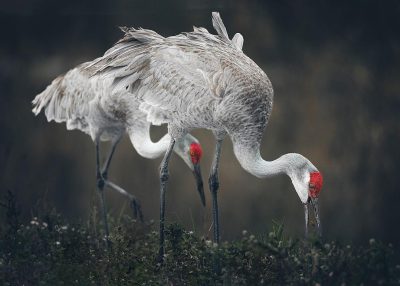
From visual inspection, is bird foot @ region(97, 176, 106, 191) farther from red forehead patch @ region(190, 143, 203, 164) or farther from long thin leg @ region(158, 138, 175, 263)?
long thin leg @ region(158, 138, 175, 263)

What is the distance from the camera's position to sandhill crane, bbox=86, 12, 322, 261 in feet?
21.1

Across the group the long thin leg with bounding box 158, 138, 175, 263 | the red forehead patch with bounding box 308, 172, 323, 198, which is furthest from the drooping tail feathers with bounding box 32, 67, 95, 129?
the red forehead patch with bounding box 308, 172, 323, 198

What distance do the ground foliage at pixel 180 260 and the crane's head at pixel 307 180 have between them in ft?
0.99

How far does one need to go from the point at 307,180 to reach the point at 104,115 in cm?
218

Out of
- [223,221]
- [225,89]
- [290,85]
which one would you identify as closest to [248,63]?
[225,89]

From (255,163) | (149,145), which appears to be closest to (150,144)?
(149,145)

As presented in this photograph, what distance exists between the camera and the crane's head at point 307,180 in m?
6.37

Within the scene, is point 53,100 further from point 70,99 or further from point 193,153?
point 193,153

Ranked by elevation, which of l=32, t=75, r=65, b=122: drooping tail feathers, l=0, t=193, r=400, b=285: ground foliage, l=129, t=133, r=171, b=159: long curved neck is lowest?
l=0, t=193, r=400, b=285: ground foliage

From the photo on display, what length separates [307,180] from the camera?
6414 mm

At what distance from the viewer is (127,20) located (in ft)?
30.3

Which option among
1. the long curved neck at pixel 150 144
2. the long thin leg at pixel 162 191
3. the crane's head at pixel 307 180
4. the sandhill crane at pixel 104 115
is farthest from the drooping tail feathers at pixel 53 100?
the crane's head at pixel 307 180

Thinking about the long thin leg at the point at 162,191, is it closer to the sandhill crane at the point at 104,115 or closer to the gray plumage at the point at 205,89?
the gray plumage at the point at 205,89

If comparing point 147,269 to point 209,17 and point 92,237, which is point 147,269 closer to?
point 92,237
